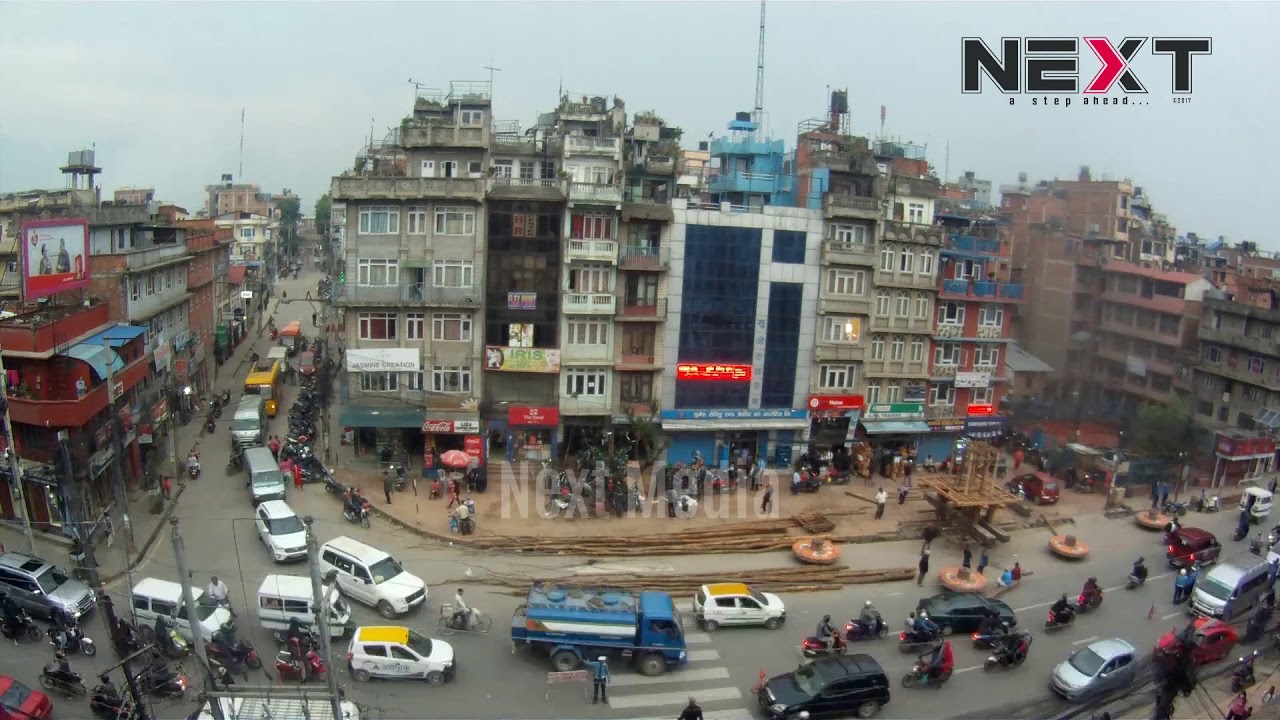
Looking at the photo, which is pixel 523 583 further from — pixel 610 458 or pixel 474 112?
pixel 474 112

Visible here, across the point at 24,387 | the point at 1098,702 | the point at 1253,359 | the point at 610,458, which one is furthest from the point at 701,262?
the point at 1253,359

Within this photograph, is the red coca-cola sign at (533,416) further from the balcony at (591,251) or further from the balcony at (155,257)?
the balcony at (155,257)

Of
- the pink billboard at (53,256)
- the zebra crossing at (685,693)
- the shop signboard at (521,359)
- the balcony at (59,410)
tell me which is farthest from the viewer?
the shop signboard at (521,359)

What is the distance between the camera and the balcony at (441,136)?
30.7m

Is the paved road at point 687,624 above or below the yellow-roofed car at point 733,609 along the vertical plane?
below

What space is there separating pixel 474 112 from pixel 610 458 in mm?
15159

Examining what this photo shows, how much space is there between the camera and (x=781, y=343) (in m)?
32.7

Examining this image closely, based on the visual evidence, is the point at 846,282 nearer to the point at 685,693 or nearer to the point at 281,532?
the point at 685,693

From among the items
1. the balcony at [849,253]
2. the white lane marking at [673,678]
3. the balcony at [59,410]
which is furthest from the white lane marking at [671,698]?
the balcony at [849,253]

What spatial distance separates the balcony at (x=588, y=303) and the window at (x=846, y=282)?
28.4 feet

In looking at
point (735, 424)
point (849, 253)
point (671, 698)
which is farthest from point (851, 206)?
point (671, 698)

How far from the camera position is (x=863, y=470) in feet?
108

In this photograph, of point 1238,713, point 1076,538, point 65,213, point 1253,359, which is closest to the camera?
point 1238,713

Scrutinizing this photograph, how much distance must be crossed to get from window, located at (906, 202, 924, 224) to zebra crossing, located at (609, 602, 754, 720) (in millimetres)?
22462
